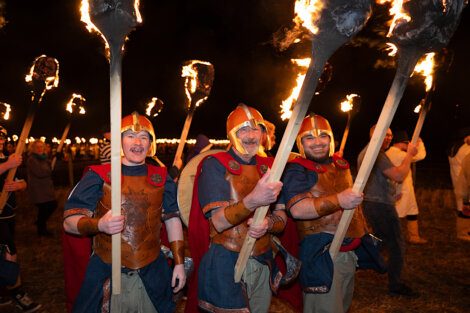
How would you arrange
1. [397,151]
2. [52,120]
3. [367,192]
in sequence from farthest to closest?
[52,120] → [397,151] → [367,192]

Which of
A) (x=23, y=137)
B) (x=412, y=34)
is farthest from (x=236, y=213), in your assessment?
(x=23, y=137)

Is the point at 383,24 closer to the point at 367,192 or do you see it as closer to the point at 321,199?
the point at 367,192

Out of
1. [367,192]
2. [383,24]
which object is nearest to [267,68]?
[383,24]

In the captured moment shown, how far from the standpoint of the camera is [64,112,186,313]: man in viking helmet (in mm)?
3320

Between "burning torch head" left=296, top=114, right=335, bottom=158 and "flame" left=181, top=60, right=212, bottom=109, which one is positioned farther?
"flame" left=181, top=60, right=212, bottom=109

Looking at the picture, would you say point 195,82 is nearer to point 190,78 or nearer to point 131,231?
point 190,78

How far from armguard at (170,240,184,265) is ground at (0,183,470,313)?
2312 millimetres

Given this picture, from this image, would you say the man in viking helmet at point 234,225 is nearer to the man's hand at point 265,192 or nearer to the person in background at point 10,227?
the man's hand at point 265,192

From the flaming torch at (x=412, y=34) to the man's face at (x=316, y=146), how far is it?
35.2 inches

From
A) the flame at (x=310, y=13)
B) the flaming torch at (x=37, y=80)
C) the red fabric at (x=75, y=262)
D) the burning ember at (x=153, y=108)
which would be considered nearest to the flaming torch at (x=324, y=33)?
the flame at (x=310, y=13)

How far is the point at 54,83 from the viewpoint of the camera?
17.1 ft

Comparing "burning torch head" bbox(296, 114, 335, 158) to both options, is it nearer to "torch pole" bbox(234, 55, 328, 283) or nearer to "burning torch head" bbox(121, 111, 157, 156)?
"torch pole" bbox(234, 55, 328, 283)

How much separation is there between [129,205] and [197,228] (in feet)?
2.40

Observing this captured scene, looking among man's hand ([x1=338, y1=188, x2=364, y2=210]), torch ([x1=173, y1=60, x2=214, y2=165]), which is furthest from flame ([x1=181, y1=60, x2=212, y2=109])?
man's hand ([x1=338, y1=188, x2=364, y2=210])
